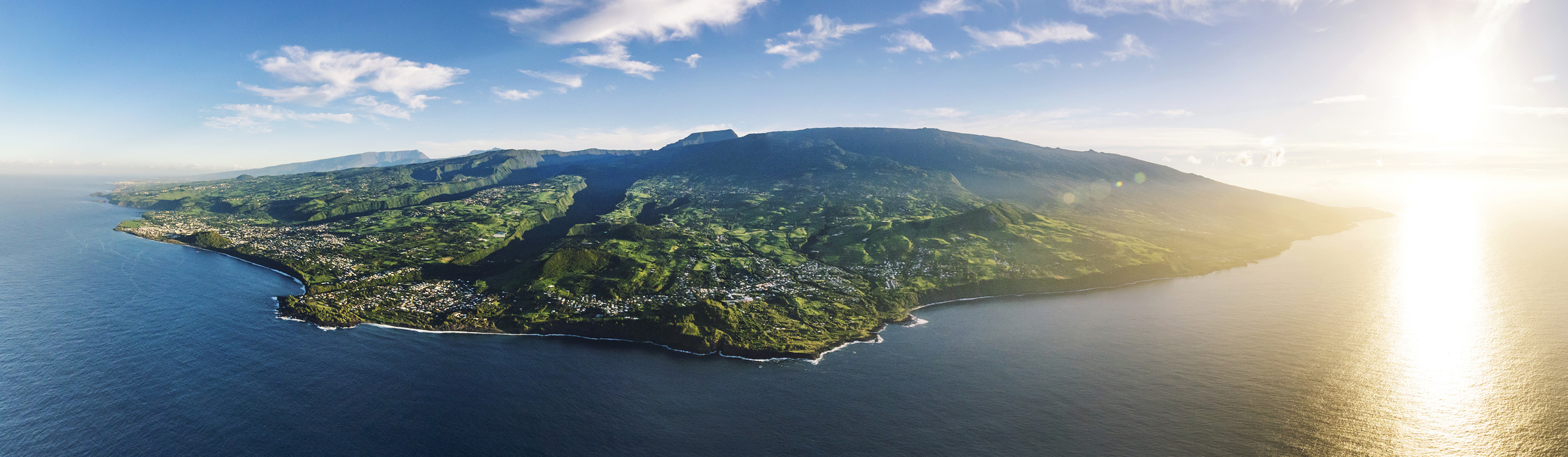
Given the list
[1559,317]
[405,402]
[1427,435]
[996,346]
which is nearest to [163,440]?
[405,402]

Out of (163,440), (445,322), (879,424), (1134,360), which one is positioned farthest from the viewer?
(445,322)

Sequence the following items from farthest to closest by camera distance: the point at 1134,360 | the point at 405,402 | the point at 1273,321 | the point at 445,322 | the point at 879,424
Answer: the point at 1273,321 → the point at 445,322 → the point at 1134,360 → the point at 405,402 → the point at 879,424

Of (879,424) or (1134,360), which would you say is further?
(1134,360)

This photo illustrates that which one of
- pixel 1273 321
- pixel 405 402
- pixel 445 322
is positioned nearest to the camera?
pixel 405 402

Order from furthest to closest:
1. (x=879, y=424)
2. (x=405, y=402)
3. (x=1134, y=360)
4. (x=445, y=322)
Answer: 1. (x=445, y=322)
2. (x=1134, y=360)
3. (x=405, y=402)
4. (x=879, y=424)

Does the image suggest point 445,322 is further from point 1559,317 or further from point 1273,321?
point 1559,317

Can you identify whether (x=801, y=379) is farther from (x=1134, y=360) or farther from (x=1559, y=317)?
(x=1559, y=317)

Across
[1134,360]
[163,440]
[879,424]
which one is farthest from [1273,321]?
[163,440]
